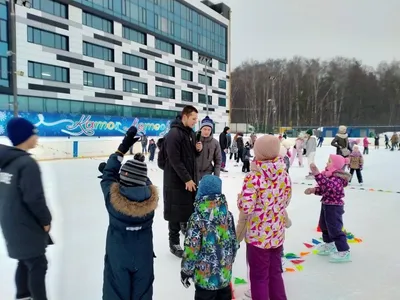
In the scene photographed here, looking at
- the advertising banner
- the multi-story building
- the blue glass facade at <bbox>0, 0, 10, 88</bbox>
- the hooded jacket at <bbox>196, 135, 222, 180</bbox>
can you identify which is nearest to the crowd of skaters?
the hooded jacket at <bbox>196, 135, 222, 180</bbox>

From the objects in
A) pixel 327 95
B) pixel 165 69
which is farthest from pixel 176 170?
pixel 327 95

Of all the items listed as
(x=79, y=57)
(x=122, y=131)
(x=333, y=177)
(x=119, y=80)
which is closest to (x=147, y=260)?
(x=333, y=177)

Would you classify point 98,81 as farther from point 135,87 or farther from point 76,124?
point 76,124

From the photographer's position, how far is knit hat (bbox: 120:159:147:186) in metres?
2.12

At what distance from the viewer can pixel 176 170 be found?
326cm

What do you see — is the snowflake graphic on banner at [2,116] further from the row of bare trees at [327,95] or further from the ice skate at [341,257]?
the row of bare trees at [327,95]

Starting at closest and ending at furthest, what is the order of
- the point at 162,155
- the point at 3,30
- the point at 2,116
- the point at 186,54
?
1. the point at 162,155
2. the point at 2,116
3. the point at 3,30
4. the point at 186,54

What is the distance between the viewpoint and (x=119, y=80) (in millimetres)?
34906

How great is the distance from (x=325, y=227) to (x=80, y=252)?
271 cm

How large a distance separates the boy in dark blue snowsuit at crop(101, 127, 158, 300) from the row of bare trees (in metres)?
53.7

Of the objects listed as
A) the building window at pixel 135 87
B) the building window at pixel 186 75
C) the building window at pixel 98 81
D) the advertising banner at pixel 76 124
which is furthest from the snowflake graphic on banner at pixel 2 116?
the building window at pixel 186 75

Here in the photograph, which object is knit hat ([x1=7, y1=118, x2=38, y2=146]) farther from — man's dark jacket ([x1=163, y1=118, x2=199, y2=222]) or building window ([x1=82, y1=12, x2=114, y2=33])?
building window ([x1=82, y1=12, x2=114, y2=33])

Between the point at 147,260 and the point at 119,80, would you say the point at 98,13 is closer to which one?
the point at 119,80

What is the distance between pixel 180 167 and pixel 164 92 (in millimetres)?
38657
